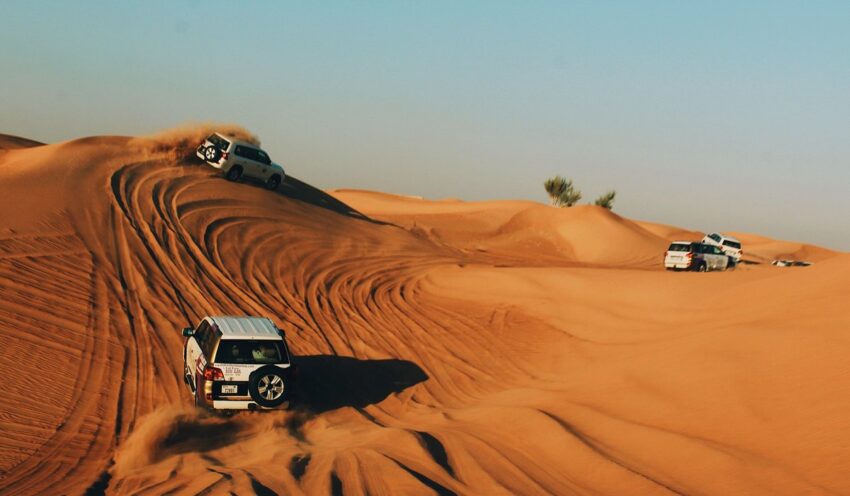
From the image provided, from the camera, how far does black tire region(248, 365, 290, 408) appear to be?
508 inches

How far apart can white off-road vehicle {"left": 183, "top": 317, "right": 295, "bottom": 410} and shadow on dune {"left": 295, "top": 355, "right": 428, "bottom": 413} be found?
58.8 inches

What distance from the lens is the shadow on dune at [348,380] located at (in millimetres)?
15086

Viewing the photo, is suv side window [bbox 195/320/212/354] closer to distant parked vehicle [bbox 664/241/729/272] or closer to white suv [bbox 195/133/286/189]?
white suv [bbox 195/133/286/189]

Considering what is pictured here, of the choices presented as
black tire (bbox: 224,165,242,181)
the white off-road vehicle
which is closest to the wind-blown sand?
the white off-road vehicle

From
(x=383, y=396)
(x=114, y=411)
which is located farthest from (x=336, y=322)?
(x=114, y=411)

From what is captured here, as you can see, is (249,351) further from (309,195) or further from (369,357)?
(309,195)

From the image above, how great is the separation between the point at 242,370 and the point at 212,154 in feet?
67.2

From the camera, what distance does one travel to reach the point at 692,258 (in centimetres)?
3694

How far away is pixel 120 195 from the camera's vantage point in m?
26.7

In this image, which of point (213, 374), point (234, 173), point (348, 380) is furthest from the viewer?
point (234, 173)

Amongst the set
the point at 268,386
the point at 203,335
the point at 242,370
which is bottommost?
the point at 268,386

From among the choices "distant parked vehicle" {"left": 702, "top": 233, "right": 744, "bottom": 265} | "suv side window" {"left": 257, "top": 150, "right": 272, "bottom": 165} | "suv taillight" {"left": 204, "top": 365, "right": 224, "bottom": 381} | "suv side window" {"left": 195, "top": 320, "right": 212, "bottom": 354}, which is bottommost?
"suv taillight" {"left": 204, "top": 365, "right": 224, "bottom": 381}

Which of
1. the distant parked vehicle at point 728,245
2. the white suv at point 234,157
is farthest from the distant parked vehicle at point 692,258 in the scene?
the white suv at point 234,157

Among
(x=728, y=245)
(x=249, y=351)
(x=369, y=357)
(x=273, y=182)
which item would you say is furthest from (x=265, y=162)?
(x=728, y=245)
